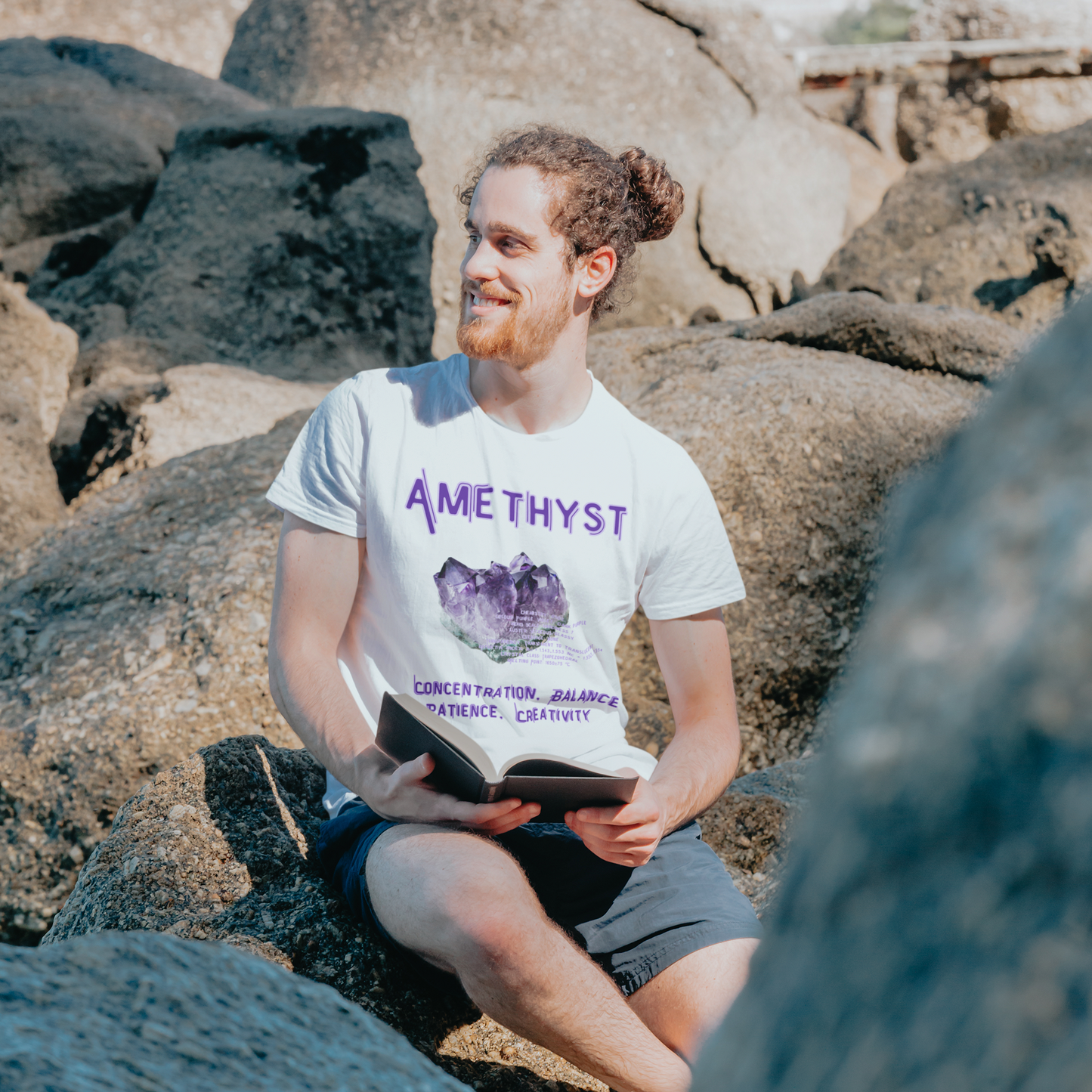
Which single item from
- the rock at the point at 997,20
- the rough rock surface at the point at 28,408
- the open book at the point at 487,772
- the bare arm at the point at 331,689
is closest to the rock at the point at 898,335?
the bare arm at the point at 331,689

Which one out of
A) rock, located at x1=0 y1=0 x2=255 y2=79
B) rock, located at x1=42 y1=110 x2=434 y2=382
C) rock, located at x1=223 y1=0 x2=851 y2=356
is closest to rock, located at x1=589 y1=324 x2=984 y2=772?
rock, located at x1=42 y1=110 x2=434 y2=382

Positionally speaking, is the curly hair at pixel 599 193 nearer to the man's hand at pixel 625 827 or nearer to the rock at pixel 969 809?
the man's hand at pixel 625 827

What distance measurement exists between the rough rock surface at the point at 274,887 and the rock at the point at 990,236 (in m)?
3.42

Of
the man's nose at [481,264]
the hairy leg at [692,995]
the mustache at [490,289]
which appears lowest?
the hairy leg at [692,995]

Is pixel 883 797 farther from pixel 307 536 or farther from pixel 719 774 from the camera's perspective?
pixel 307 536

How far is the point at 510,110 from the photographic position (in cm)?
672

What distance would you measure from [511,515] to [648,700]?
3.46ft

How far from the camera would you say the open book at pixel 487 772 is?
4.54 feet

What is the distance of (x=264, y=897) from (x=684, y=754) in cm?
70

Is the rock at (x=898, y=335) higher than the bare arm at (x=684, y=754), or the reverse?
the rock at (x=898, y=335)

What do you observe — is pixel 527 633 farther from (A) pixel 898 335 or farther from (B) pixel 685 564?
(A) pixel 898 335

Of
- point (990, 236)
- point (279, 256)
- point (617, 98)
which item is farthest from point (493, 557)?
point (617, 98)

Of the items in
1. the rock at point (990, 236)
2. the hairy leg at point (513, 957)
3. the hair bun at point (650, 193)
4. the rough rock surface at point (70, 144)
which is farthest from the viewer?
the rough rock surface at point (70, 144)

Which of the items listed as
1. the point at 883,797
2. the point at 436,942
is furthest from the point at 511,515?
the point at 883,797
